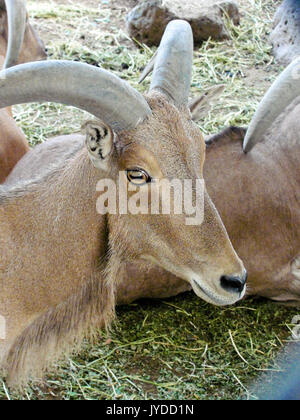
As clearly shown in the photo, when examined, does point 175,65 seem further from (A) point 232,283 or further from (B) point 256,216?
(B) point 256,216

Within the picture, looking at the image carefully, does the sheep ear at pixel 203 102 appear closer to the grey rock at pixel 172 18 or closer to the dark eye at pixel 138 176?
the dark eye at pixel 138 176

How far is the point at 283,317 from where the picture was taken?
489cm

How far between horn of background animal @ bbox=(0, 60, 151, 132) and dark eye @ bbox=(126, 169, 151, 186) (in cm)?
23

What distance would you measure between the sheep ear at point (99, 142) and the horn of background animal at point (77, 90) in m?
0.06

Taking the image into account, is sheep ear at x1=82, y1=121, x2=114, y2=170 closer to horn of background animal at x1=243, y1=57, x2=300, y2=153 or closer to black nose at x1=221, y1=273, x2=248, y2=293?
black nose at x1=221, y1=273, x2=248, y2=293

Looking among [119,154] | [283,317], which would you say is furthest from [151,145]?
[283,317]

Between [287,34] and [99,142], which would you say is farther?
[287,34]

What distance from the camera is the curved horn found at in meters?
3.31

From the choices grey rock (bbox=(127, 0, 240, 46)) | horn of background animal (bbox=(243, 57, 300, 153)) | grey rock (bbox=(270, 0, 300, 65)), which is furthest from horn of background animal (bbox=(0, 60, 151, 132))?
grey rock (bbox=(127, 0, 240, 46))

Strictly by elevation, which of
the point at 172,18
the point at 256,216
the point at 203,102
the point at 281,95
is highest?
the point at 203,102

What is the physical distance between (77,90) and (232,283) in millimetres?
1289

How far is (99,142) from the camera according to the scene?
9.89 ft

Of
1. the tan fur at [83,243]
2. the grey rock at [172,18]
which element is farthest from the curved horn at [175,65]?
the grey rock at [172,18]

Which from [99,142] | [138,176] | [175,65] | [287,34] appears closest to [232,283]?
[138,176]
